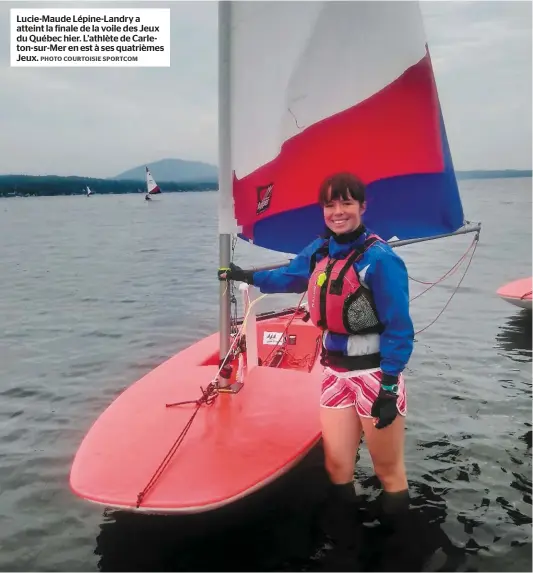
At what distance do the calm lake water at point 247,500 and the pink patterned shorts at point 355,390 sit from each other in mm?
1184

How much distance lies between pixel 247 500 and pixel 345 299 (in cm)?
207

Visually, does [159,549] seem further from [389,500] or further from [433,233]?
[433,233]

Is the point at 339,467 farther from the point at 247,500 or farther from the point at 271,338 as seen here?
the point at 271,338

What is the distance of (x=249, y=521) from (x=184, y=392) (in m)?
1.17

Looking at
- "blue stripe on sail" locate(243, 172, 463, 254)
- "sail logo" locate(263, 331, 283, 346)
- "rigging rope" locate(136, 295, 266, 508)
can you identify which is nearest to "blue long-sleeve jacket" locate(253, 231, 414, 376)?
"blue stripe on sail" locate(243, 172, 463, 254)

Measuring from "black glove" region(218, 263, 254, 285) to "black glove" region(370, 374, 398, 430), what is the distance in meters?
1.31

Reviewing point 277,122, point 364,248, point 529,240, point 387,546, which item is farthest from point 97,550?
point 529,240

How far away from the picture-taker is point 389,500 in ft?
14.3

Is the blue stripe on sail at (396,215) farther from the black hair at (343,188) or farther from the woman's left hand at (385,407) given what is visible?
the woman's left hand at (385,407)

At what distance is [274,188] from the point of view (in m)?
4.96

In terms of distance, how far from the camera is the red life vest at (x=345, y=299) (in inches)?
151

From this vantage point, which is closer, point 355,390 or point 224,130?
point 355,390

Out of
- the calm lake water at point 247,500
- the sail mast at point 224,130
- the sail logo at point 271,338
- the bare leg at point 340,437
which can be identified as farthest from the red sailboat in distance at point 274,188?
the sail logo at point 271,338

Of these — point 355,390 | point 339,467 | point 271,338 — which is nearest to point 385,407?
point 355,390
